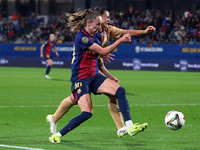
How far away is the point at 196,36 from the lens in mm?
33375

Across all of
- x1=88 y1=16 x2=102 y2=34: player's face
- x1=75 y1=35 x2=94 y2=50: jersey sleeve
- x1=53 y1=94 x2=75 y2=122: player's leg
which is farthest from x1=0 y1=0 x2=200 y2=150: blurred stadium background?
x1=88 y1=16 x2=102 y2=34: player's face

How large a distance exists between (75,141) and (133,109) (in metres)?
4.68

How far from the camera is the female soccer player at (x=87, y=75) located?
663cm

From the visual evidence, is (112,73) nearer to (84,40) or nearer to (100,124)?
(100,124)

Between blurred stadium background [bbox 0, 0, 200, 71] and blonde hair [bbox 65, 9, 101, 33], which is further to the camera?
blurred stadium background [bbox 0, 0, 200, 71]

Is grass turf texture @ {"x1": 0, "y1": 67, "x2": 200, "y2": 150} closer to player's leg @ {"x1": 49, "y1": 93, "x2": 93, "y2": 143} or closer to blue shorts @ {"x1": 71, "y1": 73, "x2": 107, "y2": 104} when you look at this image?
player's leg @ {"x1": 49, "y1": 93, "x2": 93, "y2": 143}

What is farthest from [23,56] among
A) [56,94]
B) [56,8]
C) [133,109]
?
[133,109]

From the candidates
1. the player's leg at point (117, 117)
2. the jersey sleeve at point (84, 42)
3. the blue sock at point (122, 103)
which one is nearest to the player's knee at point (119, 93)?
the blue sock at point (122, 103)

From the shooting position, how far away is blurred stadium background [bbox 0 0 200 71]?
31.9 m

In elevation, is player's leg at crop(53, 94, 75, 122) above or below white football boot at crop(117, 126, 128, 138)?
above

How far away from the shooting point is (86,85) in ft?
22.2

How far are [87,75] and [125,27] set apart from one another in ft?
108

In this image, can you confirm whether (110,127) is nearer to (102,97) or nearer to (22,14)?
(102,97)

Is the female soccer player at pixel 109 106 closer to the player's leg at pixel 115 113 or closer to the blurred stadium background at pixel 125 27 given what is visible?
the player's leg at pixel 115 113
